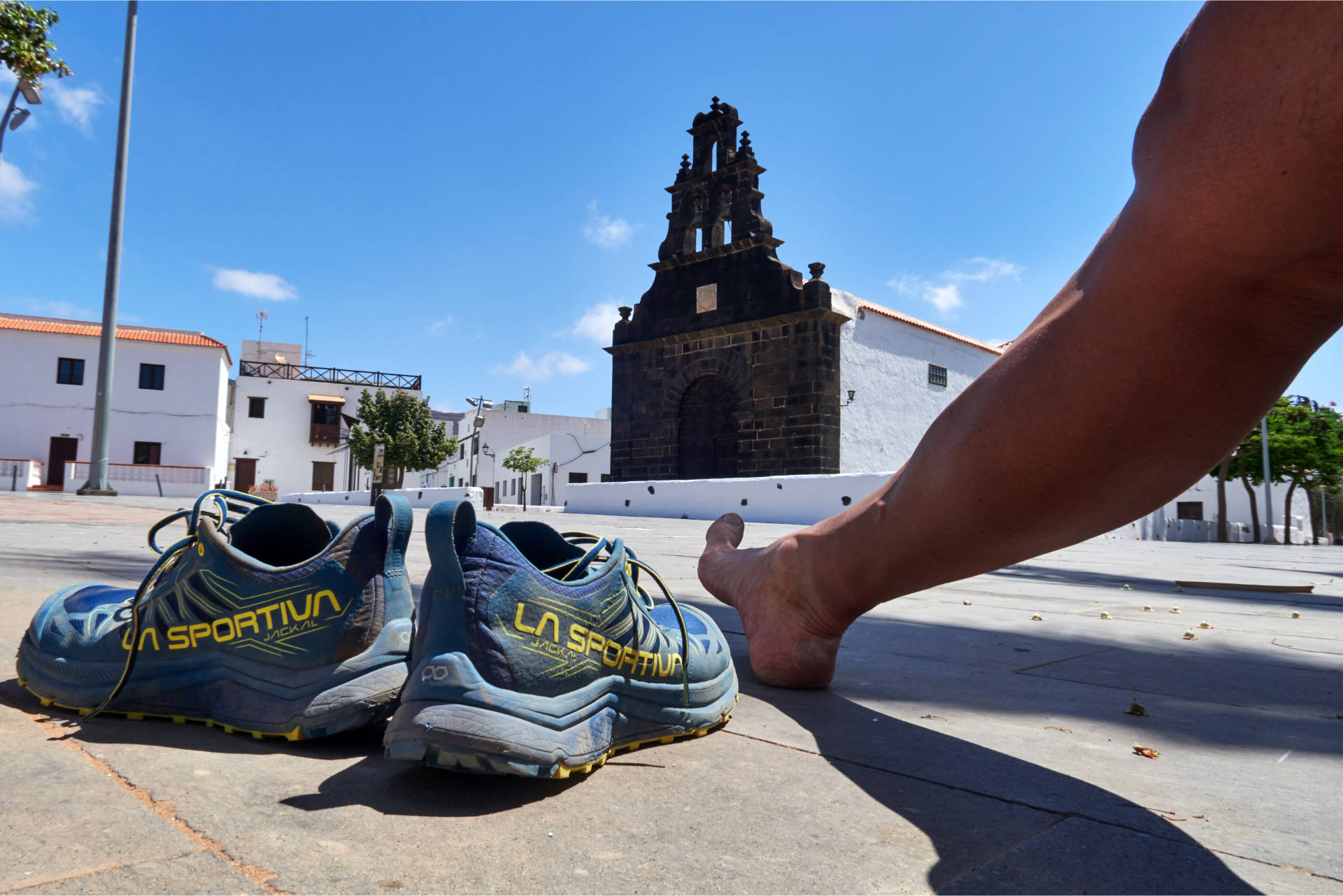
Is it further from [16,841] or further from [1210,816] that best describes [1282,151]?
[16,841]

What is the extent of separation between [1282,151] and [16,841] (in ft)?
4.80

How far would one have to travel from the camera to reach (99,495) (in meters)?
13.9

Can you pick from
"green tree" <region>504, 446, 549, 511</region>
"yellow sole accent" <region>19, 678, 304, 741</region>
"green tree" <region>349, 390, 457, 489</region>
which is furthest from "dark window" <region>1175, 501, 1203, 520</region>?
"yellow sole accent" <region>19, 678, 304, 741</region>

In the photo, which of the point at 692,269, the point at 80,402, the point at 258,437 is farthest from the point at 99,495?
the point at 258,437

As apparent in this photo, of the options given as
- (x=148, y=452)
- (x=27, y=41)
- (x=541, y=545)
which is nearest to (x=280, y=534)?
(x=541, y=545)

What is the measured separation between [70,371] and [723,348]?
26025mm

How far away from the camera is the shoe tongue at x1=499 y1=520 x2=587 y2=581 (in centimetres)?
144

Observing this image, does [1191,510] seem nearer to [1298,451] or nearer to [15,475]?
[1298,451]

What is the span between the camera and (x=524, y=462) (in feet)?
121

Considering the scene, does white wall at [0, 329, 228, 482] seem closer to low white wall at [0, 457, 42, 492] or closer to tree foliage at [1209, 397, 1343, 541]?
low white wall at [0, 457, 42, 492]

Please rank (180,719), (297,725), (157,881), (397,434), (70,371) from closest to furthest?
(157,881) < (297,725) < (180,719) < (70,371) < (397,434)

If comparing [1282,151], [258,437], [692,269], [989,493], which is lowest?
[989,493]

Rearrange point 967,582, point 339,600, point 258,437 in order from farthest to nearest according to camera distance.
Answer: point 258,437 → point 967,582 → point 339,600

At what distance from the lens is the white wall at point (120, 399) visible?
28953mm
